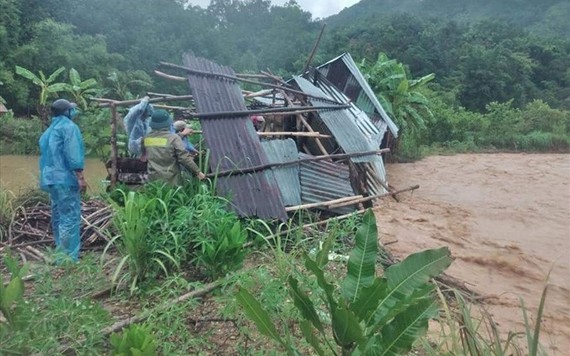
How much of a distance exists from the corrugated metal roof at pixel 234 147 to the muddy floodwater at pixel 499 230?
2.08 meters

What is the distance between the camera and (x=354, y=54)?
3206 centimetres

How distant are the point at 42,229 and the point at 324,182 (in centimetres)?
338

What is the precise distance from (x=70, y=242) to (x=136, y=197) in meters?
0.94

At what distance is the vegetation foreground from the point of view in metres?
2.11

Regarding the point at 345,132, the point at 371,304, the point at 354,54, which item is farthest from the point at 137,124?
the point at 354,54

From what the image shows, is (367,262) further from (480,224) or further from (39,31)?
(39,31)

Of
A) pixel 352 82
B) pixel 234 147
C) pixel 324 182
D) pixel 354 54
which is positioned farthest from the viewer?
pixel 354 54

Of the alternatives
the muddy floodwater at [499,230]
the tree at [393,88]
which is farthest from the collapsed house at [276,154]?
the tree at [393,88]

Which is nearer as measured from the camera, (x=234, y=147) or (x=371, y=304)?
(x=371, y=304)

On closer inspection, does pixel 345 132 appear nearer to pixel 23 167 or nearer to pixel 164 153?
pixel 164 153

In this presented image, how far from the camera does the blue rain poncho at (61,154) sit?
446 centimetres

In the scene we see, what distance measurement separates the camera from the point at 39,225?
215 inches

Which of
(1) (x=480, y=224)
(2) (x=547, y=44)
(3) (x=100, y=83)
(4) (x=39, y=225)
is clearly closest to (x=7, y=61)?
(3) (x=100, y=83)

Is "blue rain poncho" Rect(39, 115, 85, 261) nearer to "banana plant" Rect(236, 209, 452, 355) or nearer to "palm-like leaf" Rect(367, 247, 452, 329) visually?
"banana plant" Rect(236, 209, 452, 355)
